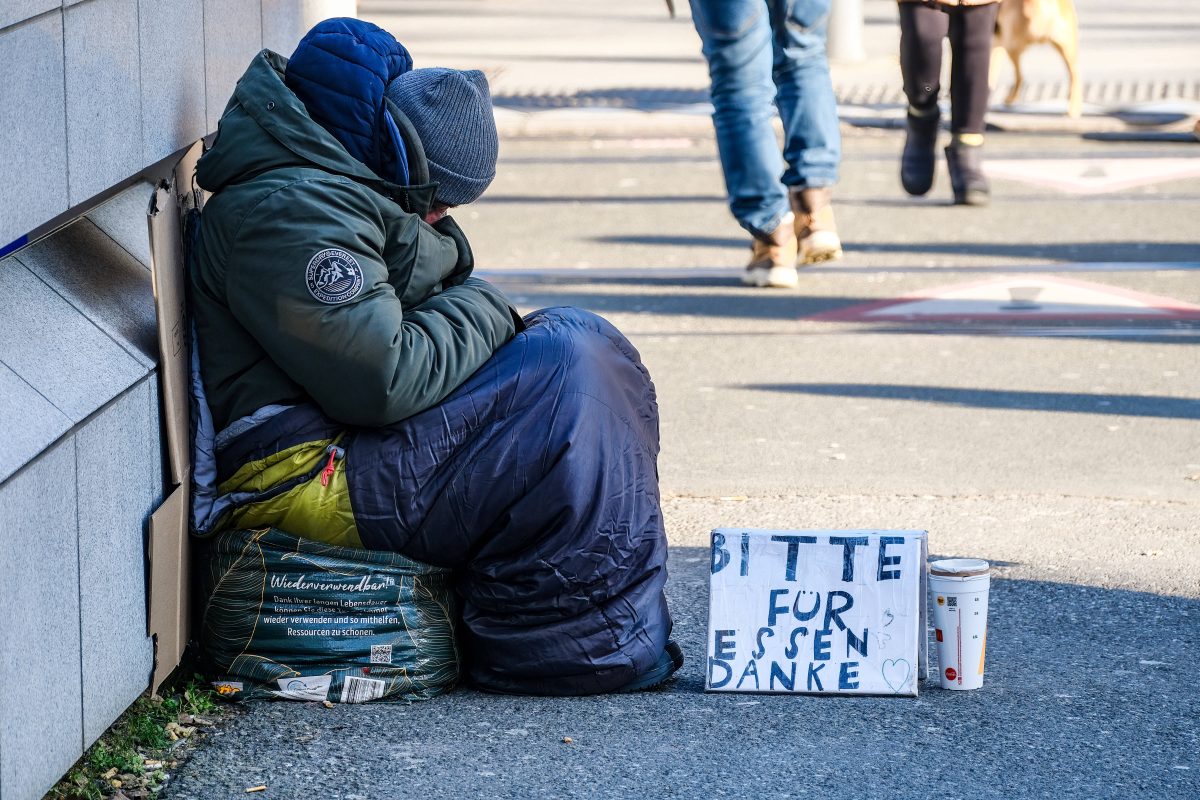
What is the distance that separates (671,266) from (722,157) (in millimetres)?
890

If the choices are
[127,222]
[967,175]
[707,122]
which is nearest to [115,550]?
[127,222]

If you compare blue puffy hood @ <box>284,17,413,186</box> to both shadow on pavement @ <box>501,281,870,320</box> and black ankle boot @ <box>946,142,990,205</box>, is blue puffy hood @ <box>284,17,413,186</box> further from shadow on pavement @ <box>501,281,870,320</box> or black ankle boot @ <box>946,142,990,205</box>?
black ankle boot @ <box>946,142,990,205</box>

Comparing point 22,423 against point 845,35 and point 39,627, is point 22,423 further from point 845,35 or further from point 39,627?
point 845,35

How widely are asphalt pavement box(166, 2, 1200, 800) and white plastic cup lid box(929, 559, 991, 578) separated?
228mm

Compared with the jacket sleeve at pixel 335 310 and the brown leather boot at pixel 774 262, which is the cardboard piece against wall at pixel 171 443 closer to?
the jacket sleeve at pixel 335 310

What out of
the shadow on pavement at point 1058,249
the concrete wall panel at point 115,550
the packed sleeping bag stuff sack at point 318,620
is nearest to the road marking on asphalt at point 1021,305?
the shadow on pavement at point 1058,249

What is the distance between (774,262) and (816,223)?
15.4 inches

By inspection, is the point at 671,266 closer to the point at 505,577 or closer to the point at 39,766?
the point at 505,577

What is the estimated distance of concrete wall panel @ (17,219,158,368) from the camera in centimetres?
296

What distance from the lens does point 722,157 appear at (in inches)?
264

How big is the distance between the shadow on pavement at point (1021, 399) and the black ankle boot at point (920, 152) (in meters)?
2.52

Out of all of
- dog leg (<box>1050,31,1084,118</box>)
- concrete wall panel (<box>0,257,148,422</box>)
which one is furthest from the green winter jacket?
dog leg (<box>1050,31,1084,118</box>)

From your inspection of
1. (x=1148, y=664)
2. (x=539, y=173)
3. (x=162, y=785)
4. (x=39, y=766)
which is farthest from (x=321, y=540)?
(x=539, y=173)

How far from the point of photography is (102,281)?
3098 millimetres
